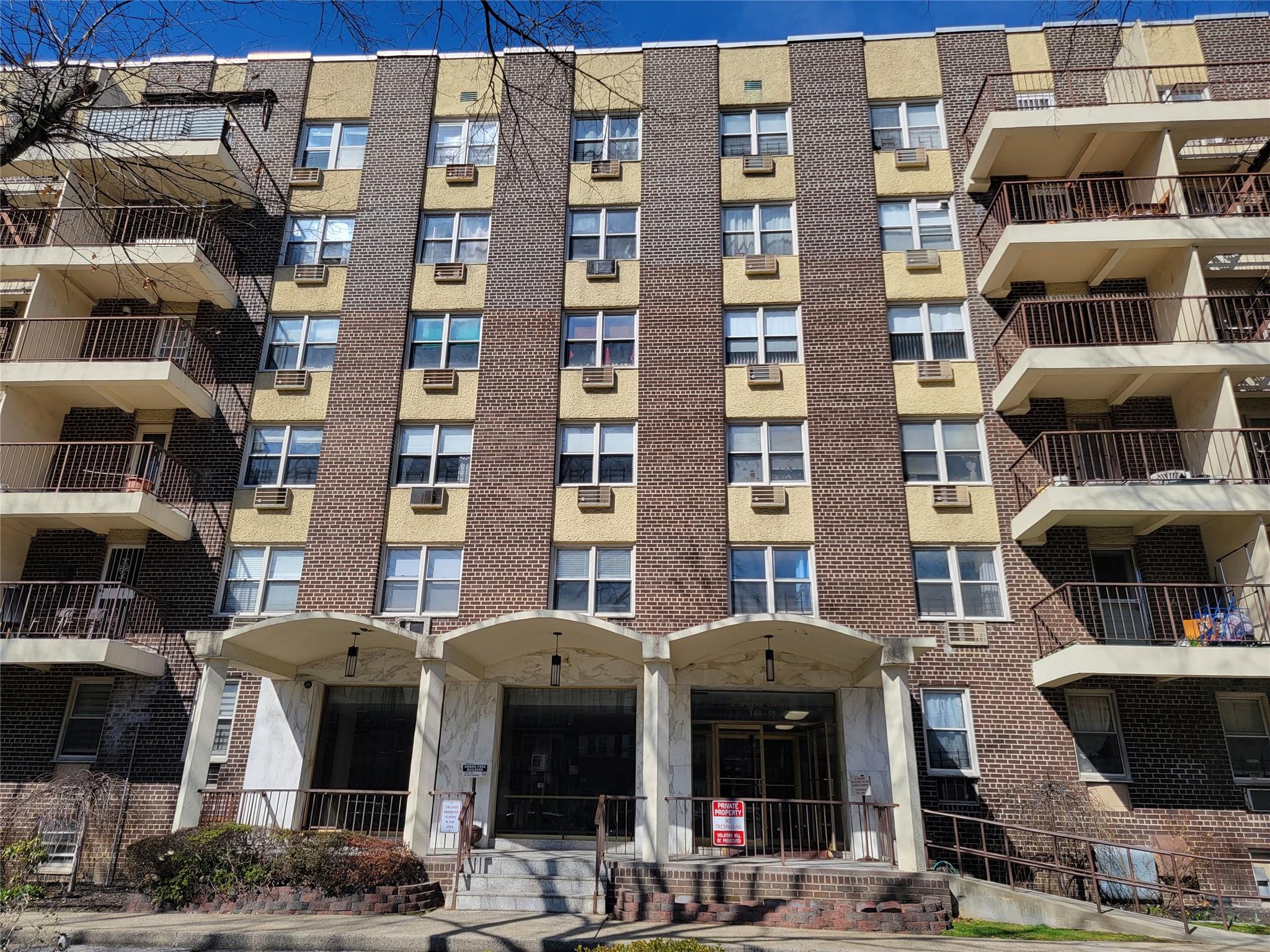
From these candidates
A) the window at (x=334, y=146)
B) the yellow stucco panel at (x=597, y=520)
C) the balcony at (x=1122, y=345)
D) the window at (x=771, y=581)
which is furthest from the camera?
the window at (x=334, y=146)

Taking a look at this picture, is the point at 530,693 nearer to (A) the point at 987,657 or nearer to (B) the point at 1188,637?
(A) the point at 987,657

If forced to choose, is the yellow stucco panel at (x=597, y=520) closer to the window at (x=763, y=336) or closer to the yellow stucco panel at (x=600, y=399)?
the yellow stucco panel at (x=600, y=399)

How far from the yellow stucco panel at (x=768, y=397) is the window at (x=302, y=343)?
322 inches

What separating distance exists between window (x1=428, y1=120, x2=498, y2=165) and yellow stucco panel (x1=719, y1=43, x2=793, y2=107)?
5244 millimetres

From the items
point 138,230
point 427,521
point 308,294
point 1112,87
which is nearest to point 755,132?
point 1112,87

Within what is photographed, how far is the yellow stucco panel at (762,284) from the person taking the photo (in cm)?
1852

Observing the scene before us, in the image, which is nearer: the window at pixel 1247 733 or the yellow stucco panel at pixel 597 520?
the window at pixel 1247 733

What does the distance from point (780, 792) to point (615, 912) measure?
4799mm

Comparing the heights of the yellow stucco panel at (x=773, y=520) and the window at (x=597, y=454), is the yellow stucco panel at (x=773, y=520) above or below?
below

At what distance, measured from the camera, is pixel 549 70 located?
20203 mm

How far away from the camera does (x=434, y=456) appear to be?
1781 cm

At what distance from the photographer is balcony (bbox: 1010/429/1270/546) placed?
14.9 meters

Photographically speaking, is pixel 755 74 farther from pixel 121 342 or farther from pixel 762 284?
pixel 121 342

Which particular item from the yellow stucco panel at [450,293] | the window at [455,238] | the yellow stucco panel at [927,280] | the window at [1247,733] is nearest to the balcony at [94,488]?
the yellow stucco panel at [450,293]
